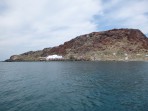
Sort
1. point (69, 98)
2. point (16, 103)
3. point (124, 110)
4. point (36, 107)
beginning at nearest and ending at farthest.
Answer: point (124, 110) → point (36, 107) → point (16, 103) → point (69, 98)

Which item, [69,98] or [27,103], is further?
[69,98]

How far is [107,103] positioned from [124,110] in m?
4.64

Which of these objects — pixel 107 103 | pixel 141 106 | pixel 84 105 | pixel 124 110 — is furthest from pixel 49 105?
pixel 141 106

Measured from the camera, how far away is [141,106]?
113 ft

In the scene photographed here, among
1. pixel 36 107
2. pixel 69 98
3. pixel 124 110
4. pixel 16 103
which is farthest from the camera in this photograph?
pixel 69 98

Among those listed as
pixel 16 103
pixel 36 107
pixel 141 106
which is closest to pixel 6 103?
pixel 16 103

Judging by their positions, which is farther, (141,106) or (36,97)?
(36,97)

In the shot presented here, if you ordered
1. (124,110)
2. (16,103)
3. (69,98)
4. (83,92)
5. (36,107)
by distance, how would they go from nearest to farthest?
(124,110), (36,107), (16,103), (69,98), (83,92)

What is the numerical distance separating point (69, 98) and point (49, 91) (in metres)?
8.83

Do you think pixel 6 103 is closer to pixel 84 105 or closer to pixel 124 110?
pixel 84 105

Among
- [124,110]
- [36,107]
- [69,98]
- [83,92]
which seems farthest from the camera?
[83,92]

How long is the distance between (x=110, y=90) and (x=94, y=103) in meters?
12.5

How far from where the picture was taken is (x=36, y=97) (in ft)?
138

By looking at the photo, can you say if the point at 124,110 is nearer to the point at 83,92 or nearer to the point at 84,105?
the point at 84,105
